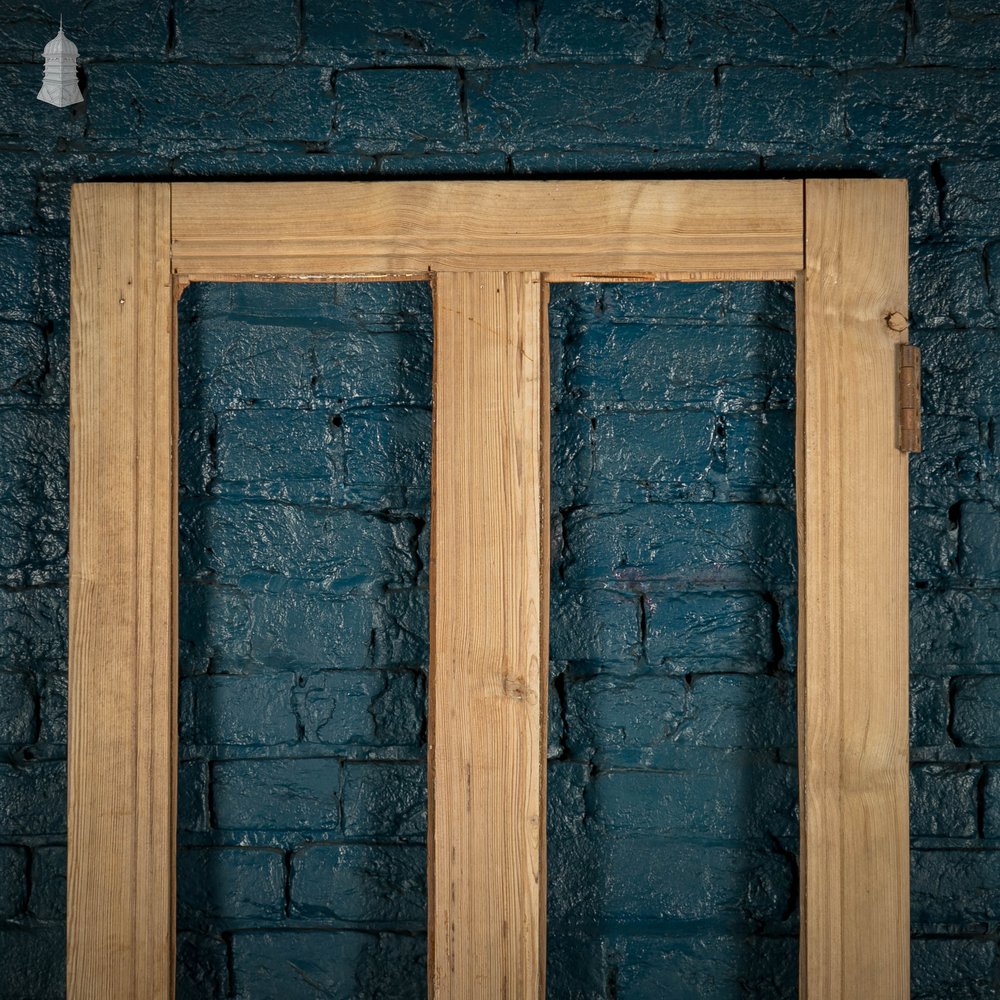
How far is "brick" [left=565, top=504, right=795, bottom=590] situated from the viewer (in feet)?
4.25

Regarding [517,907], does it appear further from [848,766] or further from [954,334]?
[954,334]

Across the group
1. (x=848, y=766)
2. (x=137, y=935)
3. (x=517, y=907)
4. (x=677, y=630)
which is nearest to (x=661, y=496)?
(x=677, y=630)

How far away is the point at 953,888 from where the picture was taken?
1.29m

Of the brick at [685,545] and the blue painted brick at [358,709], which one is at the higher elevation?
the brick at [685,545]

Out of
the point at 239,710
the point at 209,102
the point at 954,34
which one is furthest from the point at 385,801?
the point at 954,34

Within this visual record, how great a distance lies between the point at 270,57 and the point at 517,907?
→ 115 centimetres

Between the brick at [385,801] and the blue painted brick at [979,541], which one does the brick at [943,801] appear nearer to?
the blue painted brick at [979,541]

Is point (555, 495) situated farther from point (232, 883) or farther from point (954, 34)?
point (954, 34)

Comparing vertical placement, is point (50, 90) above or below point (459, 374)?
above

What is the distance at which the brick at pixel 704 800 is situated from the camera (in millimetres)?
1293

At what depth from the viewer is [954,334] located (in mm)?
1294

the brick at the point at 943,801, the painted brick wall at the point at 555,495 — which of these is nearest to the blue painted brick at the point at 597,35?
the painted brick wall at the point at 555,495

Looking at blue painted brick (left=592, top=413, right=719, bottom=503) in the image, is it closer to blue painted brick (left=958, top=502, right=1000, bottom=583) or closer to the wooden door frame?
the wooden door frame

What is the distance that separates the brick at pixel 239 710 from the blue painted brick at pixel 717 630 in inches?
19.9
